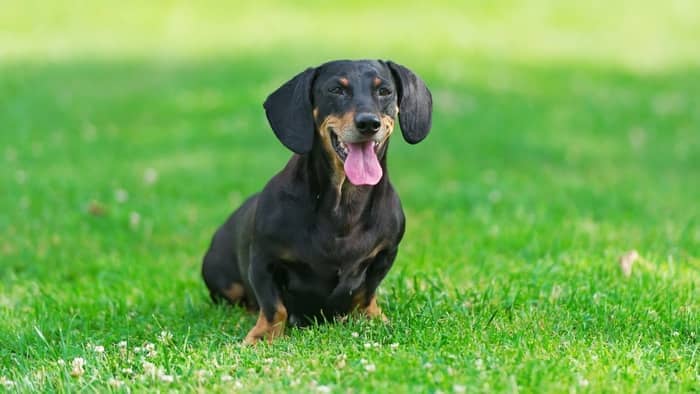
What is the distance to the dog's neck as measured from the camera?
498cm

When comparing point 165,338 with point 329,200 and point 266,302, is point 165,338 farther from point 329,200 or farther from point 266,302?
point 329,200

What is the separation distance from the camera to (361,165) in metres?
4.75

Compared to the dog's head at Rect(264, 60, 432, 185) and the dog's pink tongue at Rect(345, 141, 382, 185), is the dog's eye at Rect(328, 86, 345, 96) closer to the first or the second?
the dog's head at Rect(264, 60, 432, 185)

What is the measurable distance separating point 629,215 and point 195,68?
8849 millimetres

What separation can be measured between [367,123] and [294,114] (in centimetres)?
46

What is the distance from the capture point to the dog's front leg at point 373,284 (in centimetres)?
514

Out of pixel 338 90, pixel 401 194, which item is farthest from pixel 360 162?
pixel 401 194

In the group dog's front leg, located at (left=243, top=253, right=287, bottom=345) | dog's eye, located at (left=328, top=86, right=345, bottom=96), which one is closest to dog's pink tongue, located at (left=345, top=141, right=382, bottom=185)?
dog's eye, located at (left=328, top=86, right=345, bottom=96)

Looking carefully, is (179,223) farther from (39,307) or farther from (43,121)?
(43,121)

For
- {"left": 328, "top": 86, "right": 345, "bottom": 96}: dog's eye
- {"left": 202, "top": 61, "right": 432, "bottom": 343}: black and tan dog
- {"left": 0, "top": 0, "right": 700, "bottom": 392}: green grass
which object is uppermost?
{"left": 328, "top": 86, "right": 345, "bottom": 96}: dog's eye

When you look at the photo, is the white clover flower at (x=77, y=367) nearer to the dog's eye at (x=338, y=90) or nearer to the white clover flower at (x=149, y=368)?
the white clover flower at (x=149, y=368)

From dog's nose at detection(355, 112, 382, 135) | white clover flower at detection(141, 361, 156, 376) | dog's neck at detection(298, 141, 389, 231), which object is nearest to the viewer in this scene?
white clover flower at detection(141, 361, 156, 376)

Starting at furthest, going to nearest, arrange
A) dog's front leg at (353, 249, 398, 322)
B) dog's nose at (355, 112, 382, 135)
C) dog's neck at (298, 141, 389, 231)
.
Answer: dog's front leg at (353, 249, 398, 322) → dog's neck at (298, 141, 389, 231) → dog's nose at (355, 112, 382, 135)

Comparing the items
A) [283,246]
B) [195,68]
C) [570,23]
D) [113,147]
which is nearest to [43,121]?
[113,147]
